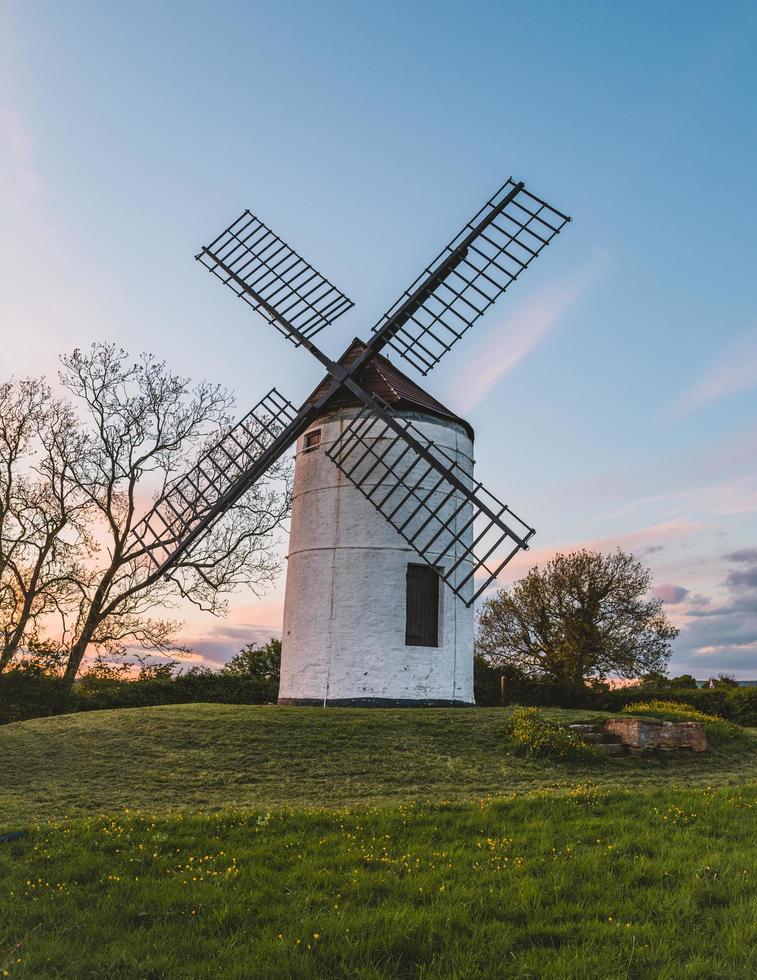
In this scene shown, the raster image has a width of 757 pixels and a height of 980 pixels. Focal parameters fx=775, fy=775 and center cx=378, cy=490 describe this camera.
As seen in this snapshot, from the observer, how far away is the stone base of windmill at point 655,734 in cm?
1528

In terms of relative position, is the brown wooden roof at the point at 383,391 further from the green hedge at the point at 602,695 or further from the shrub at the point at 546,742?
the green hedge at the point at 602,695

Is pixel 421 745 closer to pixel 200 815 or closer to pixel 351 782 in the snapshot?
pixel 351 782

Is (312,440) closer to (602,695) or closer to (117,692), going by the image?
(117,692)

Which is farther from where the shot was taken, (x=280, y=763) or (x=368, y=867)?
(x=280, y=763)

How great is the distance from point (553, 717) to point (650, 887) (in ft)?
29.6

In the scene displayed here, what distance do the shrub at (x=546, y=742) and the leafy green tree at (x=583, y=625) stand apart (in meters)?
14.4

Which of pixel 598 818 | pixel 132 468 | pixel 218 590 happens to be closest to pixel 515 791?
pixel 598 818

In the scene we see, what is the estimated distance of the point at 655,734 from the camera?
15.4m

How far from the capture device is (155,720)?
16.2m

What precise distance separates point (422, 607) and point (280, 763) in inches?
246

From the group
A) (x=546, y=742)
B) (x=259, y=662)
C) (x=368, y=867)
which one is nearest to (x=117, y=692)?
(x=259, y=662)

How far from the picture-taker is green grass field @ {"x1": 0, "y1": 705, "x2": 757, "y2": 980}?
608cm

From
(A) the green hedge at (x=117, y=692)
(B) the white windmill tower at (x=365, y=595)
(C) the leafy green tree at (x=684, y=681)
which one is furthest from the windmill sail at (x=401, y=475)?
(C) the leafy green tree at (x=684, y=681)

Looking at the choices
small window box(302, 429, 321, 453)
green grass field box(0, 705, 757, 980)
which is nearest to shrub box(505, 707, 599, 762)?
green grass field box(0, 705, 757, 980)
